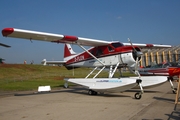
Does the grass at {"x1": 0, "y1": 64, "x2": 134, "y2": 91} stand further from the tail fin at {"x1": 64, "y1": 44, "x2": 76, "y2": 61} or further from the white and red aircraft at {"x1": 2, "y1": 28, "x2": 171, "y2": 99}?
the white and red aircraft at {"x1": 2, "y1": 28, "x2": 171, "y2": 99}

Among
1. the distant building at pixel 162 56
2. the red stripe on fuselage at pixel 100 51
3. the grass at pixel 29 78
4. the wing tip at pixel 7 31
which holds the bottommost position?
the grass at pixel 29 78

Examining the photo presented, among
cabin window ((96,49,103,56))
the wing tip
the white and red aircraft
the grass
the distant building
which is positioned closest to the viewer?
the wing tip

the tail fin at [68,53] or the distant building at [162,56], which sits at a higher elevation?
the distant building at [162,56]

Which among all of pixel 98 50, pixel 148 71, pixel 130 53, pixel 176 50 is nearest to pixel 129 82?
pixel 130 53

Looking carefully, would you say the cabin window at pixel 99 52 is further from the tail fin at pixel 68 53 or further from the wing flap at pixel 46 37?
the tail fin at pixel 68 53

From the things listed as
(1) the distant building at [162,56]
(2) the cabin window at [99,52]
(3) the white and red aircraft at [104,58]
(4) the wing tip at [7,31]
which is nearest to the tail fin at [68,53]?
(3) the white and red aircraft at [104,58]

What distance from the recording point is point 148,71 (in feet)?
52.6

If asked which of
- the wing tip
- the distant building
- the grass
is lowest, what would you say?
the grass

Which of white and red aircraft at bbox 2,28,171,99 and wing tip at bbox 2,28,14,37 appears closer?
wing tip at bbox 2,28,14,37

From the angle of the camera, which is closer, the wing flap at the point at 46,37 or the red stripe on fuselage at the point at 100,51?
the wing flap at the point at 46,37

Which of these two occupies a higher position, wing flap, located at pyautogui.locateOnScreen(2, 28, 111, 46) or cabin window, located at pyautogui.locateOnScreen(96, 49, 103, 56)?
wing flap, located at pyautogui.locateOnScreen(2, 28, 111, 46)

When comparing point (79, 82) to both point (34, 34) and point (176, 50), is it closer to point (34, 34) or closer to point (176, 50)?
point (34, 34)

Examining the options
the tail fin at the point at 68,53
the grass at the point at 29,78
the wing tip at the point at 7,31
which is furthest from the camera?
the grass at the point at 29,78

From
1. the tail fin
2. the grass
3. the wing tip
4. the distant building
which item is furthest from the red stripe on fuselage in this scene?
the distant building
